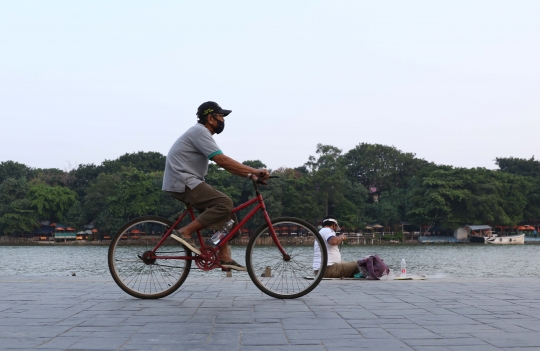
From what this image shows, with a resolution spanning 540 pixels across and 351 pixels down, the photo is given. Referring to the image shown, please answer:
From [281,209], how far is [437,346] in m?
65.7

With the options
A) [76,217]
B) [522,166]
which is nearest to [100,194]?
[76,217]

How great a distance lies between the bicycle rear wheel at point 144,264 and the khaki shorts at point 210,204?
1.18 ft

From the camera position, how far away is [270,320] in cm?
437

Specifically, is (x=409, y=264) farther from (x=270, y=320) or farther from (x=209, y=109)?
(x=270, y=320)

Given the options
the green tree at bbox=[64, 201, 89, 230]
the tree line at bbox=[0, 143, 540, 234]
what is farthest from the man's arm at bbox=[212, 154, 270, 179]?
the green tree at bbox=[64, 201, 89, 230]

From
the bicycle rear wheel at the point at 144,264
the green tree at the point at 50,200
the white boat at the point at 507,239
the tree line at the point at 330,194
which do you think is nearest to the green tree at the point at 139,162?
the tree line at the point at 330,194

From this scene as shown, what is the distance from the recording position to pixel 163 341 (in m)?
3.61

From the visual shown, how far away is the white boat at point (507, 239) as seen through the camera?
80688 millimetres

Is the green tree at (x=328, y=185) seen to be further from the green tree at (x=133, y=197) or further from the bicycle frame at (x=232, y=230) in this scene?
the bicycle frame at (x=232, y=230)

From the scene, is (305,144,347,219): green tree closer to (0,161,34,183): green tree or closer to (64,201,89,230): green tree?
(64,201,89,230): green tree

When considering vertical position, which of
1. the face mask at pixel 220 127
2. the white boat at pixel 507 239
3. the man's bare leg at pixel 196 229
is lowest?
the man's bare leg at pixel 196 229

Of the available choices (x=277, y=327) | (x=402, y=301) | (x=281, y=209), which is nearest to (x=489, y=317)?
(x=402, y=301)

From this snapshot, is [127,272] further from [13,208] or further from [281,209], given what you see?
[13,208]

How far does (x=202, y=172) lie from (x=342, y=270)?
456cm
